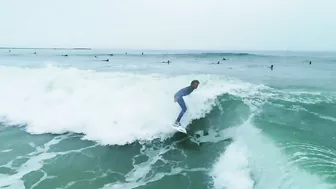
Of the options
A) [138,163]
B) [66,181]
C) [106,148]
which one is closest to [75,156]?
[106,148]

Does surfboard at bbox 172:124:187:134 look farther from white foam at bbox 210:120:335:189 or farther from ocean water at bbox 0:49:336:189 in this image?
white foam at bbox 210:120:335:189

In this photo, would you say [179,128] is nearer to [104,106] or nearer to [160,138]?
[160,138]

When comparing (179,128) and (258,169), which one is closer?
(258,169)

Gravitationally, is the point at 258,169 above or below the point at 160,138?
above

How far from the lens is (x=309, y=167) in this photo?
625cm

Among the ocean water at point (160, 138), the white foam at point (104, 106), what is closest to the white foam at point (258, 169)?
the ocean water at point (160, 138)

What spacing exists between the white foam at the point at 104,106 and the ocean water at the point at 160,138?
5cm

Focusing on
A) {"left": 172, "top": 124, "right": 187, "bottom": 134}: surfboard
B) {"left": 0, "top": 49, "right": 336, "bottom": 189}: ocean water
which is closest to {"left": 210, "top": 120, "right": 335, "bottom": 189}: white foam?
{"left": 0, "top": 49, "right": 336, "bottom": 189}: ocean water

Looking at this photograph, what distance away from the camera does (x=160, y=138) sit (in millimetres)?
10000

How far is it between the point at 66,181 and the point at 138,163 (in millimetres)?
2234

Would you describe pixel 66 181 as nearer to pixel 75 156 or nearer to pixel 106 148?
pixel 75 156

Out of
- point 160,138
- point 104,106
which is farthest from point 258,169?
point 104,106

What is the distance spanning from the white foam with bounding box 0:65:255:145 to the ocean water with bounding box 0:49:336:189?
5cm

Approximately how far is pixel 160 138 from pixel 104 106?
3.88m
